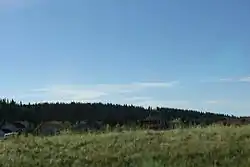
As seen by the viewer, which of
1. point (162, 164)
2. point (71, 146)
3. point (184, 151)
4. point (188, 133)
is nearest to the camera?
point (162, 164)

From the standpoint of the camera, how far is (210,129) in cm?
1628

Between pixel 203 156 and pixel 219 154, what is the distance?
399mm

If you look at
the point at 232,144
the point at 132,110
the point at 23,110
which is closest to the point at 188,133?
the point at 232,144

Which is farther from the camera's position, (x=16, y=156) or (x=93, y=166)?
(x=16, y=156)

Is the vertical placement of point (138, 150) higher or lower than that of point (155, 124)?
lower

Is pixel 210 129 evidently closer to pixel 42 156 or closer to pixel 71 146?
pixel 71 146

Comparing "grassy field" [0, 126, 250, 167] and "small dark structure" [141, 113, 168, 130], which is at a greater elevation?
"small dark structure" [141, 113, 168, 130]

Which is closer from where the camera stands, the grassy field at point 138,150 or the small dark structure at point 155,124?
the grassy field at point 138,150

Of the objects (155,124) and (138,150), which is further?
(155,124)

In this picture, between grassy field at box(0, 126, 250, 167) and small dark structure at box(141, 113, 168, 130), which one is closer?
grassy field at box(0, 126, 250, 167)

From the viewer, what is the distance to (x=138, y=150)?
1381 cm

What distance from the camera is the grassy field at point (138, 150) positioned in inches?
503

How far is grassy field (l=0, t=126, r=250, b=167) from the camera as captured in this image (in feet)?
41.9

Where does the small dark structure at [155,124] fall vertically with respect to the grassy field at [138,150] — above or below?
above
